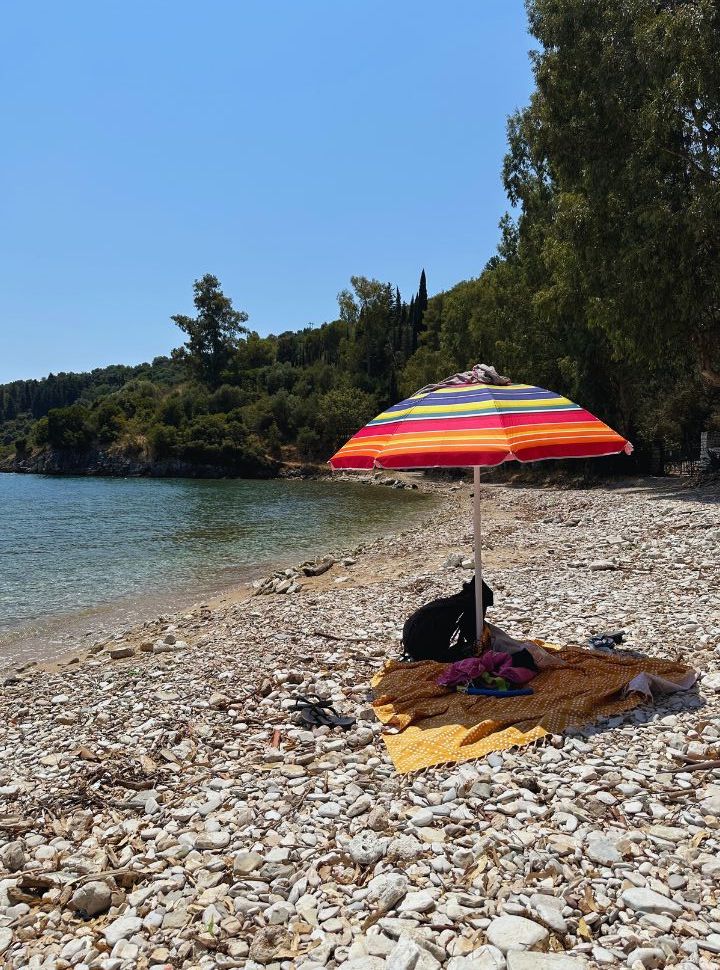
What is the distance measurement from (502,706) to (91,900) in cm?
340

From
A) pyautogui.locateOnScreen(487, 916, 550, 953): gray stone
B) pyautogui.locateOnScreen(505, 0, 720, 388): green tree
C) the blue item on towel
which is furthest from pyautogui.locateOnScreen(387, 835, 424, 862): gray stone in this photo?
pyautogui.locateOnScreen(505, 0, 720, 388): green tree

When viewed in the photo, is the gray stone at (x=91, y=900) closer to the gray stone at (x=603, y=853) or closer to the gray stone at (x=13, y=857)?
the gray stone at (x=13, y=857)

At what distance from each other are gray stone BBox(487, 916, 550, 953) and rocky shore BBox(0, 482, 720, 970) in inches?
0.5

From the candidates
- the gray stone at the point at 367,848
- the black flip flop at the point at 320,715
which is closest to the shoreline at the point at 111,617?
the black flip flop at the point at 320,715

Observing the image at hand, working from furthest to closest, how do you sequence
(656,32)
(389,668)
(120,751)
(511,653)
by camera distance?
(656,32)
(389,668)
(511,653)
(120,751)

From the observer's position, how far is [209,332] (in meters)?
105

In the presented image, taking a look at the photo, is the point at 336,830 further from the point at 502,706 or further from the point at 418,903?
the point at 502,706

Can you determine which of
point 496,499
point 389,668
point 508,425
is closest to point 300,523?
point 496,499

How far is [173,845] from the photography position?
400cm

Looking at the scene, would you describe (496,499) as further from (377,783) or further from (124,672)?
(377,783)

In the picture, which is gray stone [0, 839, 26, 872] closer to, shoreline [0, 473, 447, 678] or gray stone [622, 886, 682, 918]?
gray stone [622, 886, 682, 918]

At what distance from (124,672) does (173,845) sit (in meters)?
4.97

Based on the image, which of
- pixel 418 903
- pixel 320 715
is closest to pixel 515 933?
pixel 418 903

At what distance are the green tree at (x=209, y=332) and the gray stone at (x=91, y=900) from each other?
104415mm
